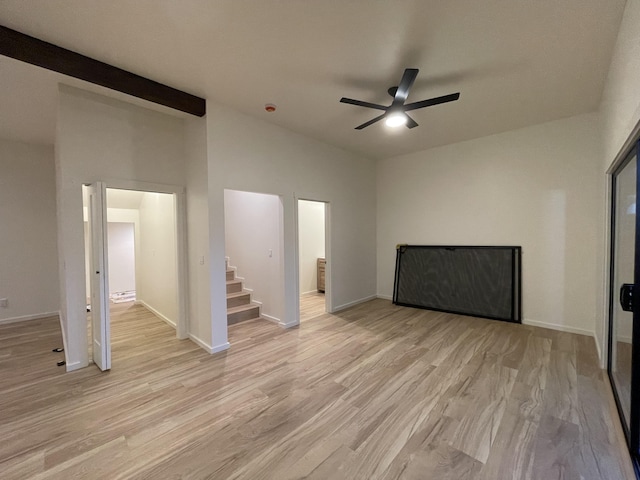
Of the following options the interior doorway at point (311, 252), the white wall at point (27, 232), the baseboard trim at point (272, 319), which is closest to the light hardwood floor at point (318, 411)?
the baseboard trim at point (272, 319)

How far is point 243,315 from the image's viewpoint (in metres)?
4.39

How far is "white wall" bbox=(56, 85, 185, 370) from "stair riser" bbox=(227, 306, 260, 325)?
5.71 ft

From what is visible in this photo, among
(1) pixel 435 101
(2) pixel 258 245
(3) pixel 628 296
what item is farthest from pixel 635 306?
(2) pixel 258 245

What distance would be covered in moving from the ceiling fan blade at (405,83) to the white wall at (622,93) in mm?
1257

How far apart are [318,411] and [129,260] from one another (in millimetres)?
7154

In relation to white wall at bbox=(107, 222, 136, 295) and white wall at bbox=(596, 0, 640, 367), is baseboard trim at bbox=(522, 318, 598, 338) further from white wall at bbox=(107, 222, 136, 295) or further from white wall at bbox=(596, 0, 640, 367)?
white wall at bbox=(107, 222, 136, 295)

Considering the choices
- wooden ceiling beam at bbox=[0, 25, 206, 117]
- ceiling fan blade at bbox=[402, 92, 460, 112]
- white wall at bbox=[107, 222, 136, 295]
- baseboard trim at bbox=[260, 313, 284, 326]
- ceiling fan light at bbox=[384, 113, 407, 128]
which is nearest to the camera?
wooden ceiling beam at bbox=[0, 25, 206, 117]

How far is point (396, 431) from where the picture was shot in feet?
6.30

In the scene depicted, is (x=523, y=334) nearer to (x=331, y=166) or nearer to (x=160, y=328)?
(x=331, y=166)

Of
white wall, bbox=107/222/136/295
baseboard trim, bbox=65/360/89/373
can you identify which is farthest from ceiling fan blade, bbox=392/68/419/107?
white wall, bbox=107/222/136/295

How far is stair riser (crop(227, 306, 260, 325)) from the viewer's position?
4.24 m

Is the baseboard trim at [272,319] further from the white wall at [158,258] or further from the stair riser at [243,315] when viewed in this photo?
the white wall at [158,258]

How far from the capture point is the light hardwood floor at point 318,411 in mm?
1649

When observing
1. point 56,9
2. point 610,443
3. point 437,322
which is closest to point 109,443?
point 56,9
